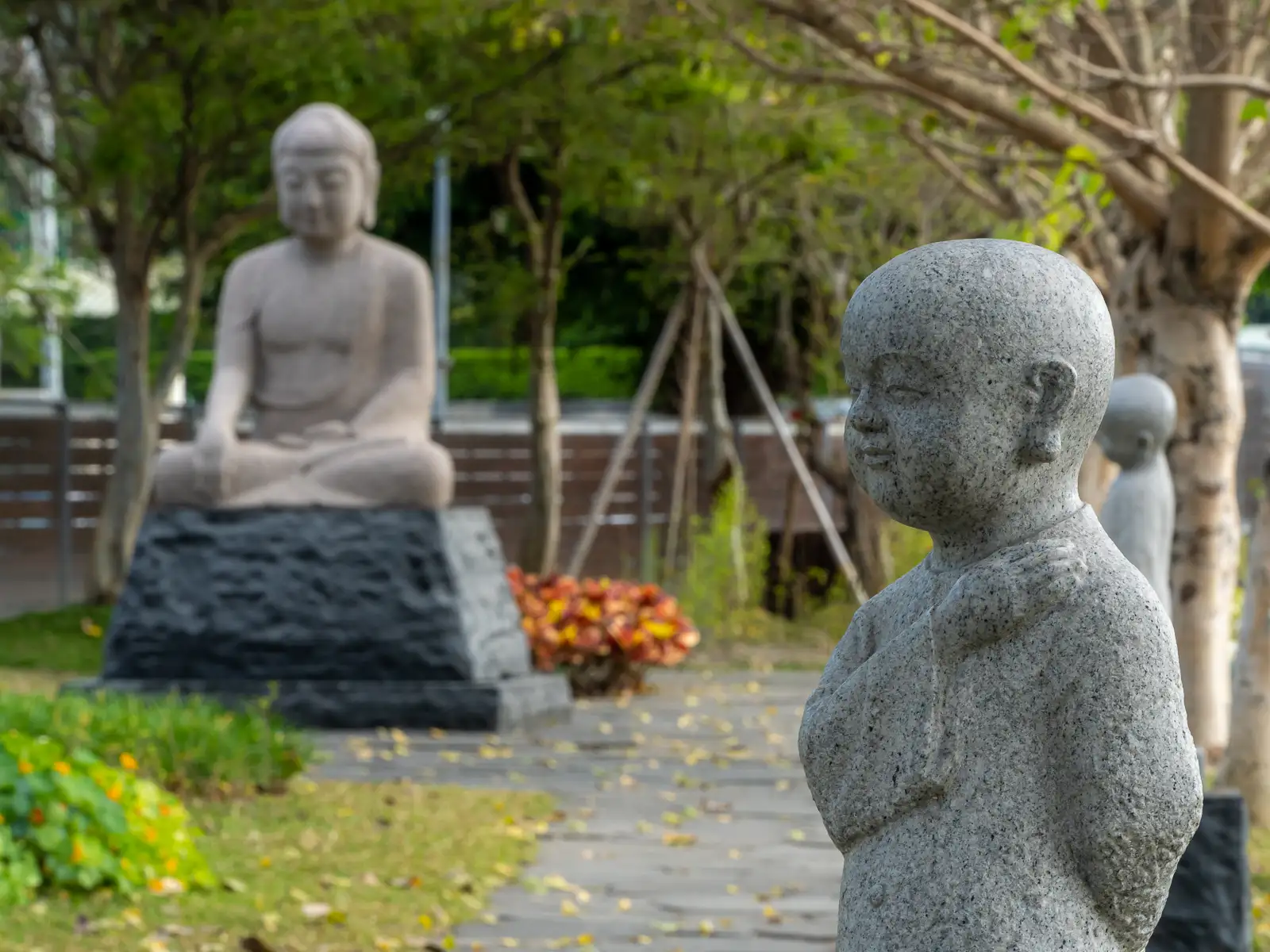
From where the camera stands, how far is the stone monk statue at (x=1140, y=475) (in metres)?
5.12

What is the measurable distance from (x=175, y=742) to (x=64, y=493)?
9251 millimetres

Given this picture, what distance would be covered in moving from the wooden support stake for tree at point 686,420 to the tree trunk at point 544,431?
98 centimetres

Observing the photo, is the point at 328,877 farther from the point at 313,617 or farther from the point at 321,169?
the point at 321,169

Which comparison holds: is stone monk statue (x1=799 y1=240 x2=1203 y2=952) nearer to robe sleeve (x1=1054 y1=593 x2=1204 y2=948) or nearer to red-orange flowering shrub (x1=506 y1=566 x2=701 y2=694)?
robe sleeve (x1=1054 y1=593 x2=1204 y2=948)

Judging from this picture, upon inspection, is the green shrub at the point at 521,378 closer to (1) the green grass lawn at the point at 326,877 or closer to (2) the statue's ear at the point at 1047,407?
(1) the green grass lawn at the point at 326,877

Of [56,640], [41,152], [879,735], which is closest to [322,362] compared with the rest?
[56,640]

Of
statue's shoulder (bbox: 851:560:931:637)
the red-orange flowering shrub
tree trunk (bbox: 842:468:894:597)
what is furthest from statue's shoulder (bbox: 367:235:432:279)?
statue's shoulder (bbox: 851:560:931:637)

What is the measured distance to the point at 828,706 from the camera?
101 inches

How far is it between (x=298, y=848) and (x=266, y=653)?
3263mm

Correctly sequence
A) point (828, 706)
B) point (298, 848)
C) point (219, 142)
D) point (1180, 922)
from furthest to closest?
point (219, 142) → point (298, 848) → point (1180, 922) → point (828, 706)

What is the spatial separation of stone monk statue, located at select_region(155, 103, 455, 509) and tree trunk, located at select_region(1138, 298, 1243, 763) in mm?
3936

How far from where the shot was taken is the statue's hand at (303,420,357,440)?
9.97 metres

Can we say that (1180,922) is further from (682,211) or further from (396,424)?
(682,211)

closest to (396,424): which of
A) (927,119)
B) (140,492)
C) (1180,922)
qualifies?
(927,119)
